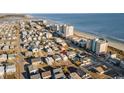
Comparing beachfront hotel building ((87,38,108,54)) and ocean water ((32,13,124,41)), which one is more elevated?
ocean water ((32,13,124,41))

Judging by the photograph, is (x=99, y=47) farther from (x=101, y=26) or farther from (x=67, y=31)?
(x=101, y=26)

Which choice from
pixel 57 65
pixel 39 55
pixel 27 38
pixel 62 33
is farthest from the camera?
pixel 62 33

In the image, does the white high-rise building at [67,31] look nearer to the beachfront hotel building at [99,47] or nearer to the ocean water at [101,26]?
the ocean water at [101,26]

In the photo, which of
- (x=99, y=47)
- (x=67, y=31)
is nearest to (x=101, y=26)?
(x=67, y=31)

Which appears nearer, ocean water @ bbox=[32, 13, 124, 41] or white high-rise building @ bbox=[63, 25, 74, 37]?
white high-rise building @ bbox=[63, 25, 74, 37]

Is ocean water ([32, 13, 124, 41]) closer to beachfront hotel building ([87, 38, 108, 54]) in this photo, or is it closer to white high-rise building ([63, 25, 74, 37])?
white high-rise building ([63, 25, 74, 37])

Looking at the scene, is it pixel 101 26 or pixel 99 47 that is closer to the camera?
pixel 99 47

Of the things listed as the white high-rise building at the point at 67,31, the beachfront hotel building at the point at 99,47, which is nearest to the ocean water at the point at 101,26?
the white high-rise building at the point at 67,31

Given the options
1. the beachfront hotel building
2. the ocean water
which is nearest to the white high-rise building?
the ocean water

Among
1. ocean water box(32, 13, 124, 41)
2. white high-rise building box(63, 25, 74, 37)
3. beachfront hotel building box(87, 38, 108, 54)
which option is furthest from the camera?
ocean water box(32, 13, 124, 41)
